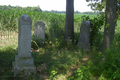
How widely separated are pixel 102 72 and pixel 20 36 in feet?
8.49

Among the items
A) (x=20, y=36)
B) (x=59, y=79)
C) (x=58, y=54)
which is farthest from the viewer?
(x=58, y=54)

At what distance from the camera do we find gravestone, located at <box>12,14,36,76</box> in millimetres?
4073

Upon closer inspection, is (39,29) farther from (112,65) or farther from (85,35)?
(112,65)

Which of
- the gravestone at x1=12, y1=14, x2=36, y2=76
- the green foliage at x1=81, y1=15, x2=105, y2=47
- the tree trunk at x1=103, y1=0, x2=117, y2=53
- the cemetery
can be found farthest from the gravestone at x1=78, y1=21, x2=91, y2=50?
the gravestone at x1=12, y1=14, x2=36, y2=76

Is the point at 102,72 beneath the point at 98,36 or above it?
beneath

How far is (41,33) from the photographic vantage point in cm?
820

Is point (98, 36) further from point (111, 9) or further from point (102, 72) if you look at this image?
point (102, 72)

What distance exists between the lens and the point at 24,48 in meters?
4.24

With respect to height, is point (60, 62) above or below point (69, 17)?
below

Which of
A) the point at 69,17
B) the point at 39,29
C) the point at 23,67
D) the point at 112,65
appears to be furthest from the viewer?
the point at 39,29

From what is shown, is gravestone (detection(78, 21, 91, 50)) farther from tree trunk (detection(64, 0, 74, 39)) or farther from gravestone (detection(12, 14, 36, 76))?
gravestone (detection(12, 14, 36, 76))

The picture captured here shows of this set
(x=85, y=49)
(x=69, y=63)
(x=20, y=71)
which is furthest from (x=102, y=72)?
(x=85, y=49)

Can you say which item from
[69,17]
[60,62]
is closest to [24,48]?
[60,62]

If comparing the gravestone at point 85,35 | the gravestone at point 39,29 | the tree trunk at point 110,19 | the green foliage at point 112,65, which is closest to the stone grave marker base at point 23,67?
the green foliage at point 112,65
